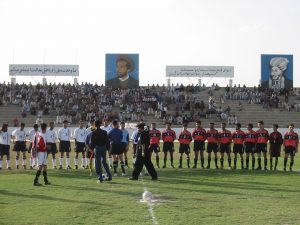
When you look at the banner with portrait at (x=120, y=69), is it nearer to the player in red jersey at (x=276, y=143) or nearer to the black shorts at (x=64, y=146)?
the black shorts at (x=64, y=146)

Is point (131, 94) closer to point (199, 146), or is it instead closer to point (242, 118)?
point (242, 118)

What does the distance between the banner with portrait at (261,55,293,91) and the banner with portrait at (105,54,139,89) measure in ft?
48.3

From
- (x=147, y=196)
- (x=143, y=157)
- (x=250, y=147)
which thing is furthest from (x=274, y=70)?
(x=147, y=196)

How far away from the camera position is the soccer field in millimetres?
11827

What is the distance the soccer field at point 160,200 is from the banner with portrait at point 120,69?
1677 inches

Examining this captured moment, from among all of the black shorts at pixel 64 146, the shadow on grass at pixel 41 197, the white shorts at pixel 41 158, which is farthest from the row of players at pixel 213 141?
the shadow on grass at pixel 41 197

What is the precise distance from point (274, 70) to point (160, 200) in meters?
51.7

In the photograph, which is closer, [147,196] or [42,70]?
[147,196]

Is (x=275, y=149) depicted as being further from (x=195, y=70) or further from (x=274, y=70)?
(x=195, y=70)

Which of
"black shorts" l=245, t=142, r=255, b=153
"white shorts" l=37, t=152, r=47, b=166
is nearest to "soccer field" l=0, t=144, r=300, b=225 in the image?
"white shorts" l=37, t=152, r=47, b=166

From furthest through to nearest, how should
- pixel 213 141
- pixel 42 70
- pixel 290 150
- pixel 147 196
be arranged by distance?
1. pixel 42 70
2. pixel 213 141
3. pixel 290 150
4. pixel 147 196

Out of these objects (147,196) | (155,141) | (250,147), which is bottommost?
(147,196)

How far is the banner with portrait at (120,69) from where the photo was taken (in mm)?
63281

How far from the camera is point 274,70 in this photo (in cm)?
6338
